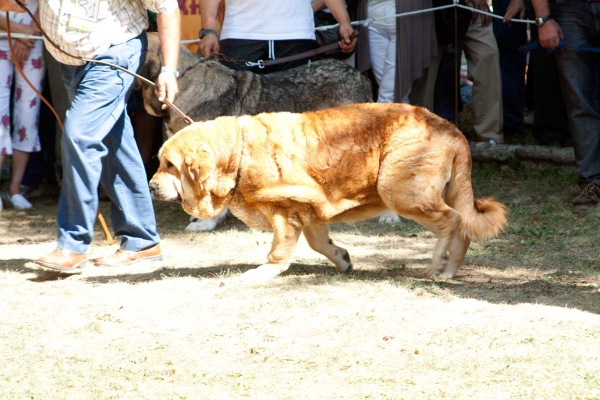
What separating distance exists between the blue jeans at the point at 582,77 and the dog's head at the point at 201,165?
11.0ft

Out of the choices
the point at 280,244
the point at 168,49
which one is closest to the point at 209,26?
the point at 168,49

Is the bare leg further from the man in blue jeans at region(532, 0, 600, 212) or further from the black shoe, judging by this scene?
the black shoe

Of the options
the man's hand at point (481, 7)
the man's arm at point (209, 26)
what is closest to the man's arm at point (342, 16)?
the man's arm at point (209, 26)

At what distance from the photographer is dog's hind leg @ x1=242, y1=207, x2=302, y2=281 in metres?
5.09

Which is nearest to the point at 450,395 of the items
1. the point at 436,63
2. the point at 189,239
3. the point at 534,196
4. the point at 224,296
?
the point at 224,296

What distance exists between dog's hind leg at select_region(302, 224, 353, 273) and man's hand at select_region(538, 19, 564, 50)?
286 cm

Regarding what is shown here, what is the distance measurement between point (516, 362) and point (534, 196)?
4285 mm

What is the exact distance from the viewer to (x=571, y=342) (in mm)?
3922

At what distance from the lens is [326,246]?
17.7 feet

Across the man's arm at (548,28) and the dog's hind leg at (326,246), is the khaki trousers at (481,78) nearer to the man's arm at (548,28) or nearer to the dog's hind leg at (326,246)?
the man's arm at (548,28)

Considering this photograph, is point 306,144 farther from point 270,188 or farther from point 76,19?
point 76,19

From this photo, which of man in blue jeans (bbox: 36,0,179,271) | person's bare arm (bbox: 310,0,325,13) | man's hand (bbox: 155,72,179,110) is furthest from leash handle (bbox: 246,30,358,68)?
man's hand (bbox: 155,72,179,110)

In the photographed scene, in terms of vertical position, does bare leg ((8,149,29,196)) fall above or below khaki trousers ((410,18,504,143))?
below

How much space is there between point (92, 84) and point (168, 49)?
0.51m
